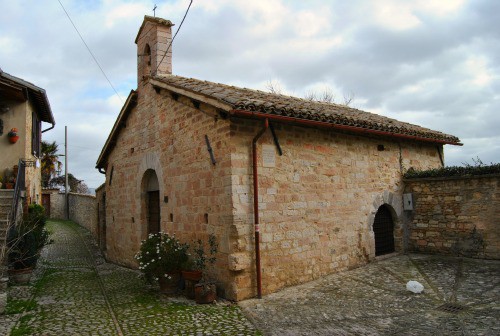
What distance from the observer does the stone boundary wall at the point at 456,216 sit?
28.3 feet

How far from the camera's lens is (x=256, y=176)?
684 centimetres

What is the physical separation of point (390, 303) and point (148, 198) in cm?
670

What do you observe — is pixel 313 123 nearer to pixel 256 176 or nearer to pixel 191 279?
pixel 256 176

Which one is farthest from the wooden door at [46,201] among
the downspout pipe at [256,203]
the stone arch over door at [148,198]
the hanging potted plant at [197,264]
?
the downspout pipe at [256,203]

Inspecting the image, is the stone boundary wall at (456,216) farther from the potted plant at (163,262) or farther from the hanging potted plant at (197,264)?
the potted plant at (163,262)

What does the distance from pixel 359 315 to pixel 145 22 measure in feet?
29.5

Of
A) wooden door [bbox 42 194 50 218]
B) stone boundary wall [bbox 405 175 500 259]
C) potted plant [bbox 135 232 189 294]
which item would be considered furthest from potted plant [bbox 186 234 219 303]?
wooden door [bbox 42 194 50 218]

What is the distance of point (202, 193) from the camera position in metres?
7.45

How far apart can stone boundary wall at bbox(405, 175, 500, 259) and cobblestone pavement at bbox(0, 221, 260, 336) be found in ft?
19.8

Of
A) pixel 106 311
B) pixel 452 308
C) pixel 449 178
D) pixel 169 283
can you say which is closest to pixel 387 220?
pixel 449 178

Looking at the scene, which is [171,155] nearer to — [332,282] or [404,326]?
[332,282]

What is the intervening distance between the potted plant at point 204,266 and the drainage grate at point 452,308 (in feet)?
12.2

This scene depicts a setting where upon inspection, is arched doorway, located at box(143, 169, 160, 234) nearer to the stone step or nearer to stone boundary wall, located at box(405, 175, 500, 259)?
the stone step

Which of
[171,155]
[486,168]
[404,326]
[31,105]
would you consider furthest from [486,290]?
[31,105]
